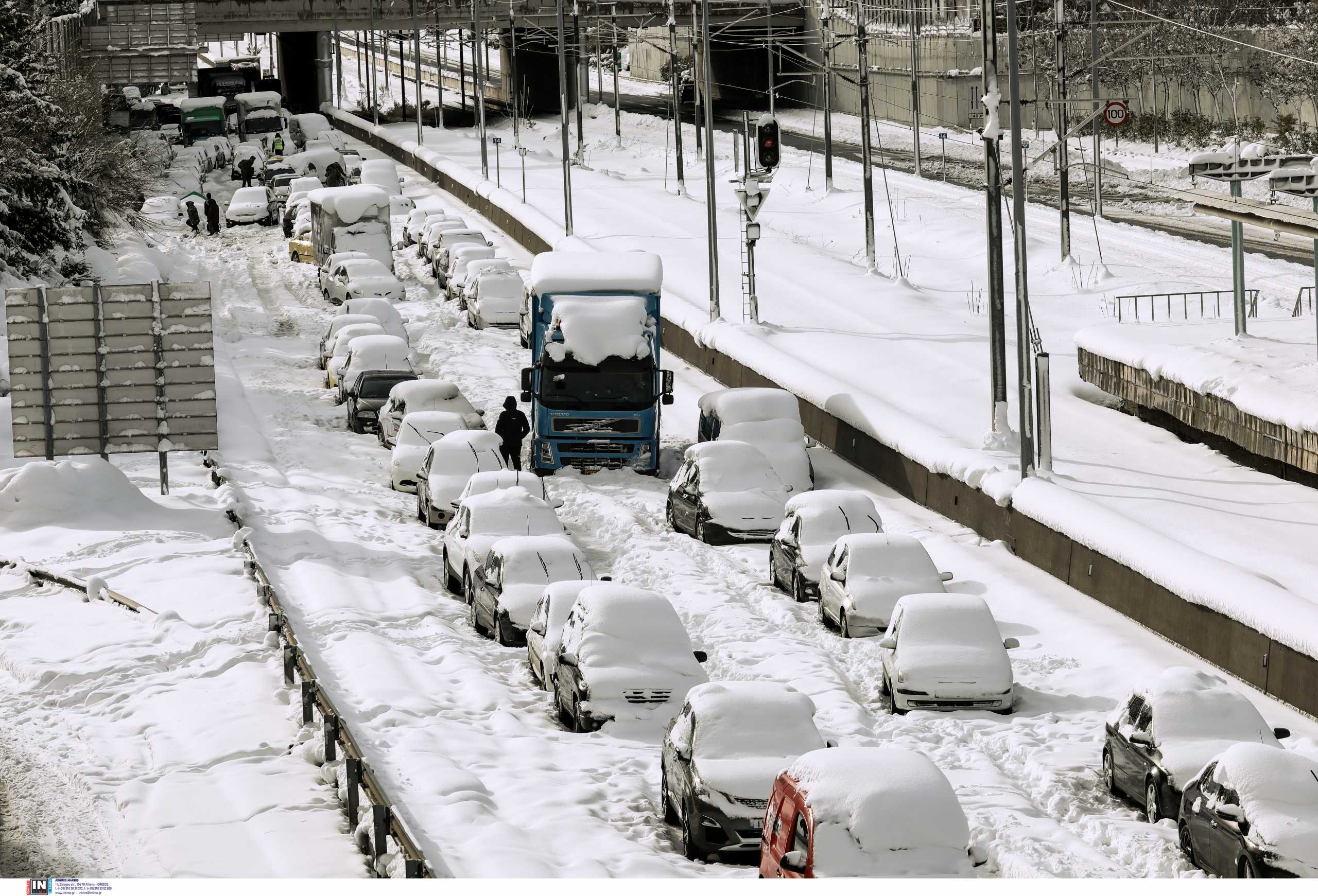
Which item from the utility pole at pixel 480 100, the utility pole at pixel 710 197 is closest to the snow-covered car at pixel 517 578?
the utility pole at pixel 710 197

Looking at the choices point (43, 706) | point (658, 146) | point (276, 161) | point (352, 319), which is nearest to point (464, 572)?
point (43, 706)

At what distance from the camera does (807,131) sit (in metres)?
94.2

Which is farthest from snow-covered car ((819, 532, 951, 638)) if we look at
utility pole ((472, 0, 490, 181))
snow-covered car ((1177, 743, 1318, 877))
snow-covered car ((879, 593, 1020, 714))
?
utility pole ((472, 0, 490, 181))

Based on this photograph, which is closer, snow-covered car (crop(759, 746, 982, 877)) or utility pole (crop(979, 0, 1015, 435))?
snow-covered car (crop(759, 746, 982, 877))

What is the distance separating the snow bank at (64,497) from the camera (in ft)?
88.8

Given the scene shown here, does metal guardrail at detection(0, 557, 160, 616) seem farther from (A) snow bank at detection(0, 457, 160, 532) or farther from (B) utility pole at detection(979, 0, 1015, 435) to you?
(B) utility pole at detection(979, 0, 1015, 435)

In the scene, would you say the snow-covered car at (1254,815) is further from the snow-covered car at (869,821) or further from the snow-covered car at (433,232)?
the snow-covered car at (433,232)

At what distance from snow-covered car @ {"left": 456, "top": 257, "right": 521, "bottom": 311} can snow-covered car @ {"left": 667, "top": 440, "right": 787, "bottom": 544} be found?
740 inches

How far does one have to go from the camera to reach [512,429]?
30.1 meters

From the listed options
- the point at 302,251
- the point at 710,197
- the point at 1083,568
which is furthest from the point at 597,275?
the point at 302,251

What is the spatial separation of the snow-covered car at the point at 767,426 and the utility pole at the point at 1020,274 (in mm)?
4093

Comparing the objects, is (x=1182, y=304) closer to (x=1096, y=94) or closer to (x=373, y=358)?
(x=1096, y=94)

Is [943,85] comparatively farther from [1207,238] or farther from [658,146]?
[1207,238]

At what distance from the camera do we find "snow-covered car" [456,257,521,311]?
4538 centimetres
